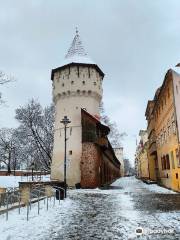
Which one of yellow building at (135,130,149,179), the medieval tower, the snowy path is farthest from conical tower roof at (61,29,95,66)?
the snowy path

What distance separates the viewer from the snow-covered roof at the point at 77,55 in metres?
37.6

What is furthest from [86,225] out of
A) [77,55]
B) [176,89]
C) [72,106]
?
[77,55]

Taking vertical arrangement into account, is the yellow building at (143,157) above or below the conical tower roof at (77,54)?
below

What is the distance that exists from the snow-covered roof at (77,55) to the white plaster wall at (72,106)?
3.05 ft

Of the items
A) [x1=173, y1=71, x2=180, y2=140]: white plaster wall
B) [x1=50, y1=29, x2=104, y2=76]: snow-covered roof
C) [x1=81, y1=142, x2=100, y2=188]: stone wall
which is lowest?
[x1=81, y1=142, x2=100, y2=188]: stone wall

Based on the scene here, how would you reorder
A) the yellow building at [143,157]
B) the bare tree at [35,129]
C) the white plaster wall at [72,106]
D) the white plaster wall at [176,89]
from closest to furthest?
the white plaster wall at [176,89] < the white plaster wall at [72,106] < the bare tree at [35,129] < the yellow building at [143,157]

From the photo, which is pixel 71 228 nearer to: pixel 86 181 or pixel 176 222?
pixel 176 222

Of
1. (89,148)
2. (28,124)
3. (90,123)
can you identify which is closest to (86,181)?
(89,148)

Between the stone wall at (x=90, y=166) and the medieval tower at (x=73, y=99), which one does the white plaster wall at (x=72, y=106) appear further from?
the stone wall at (x=90, y=166)

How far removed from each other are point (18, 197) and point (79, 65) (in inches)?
1025

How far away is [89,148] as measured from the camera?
106ft

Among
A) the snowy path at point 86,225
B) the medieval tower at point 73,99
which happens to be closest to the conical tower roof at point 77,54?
the medieval tower at point 73,99

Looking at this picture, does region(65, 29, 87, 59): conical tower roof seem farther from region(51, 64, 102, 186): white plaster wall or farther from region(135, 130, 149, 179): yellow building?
region(135, 130, 149, 179): yellow building

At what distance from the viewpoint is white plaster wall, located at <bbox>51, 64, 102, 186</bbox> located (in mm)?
33062
